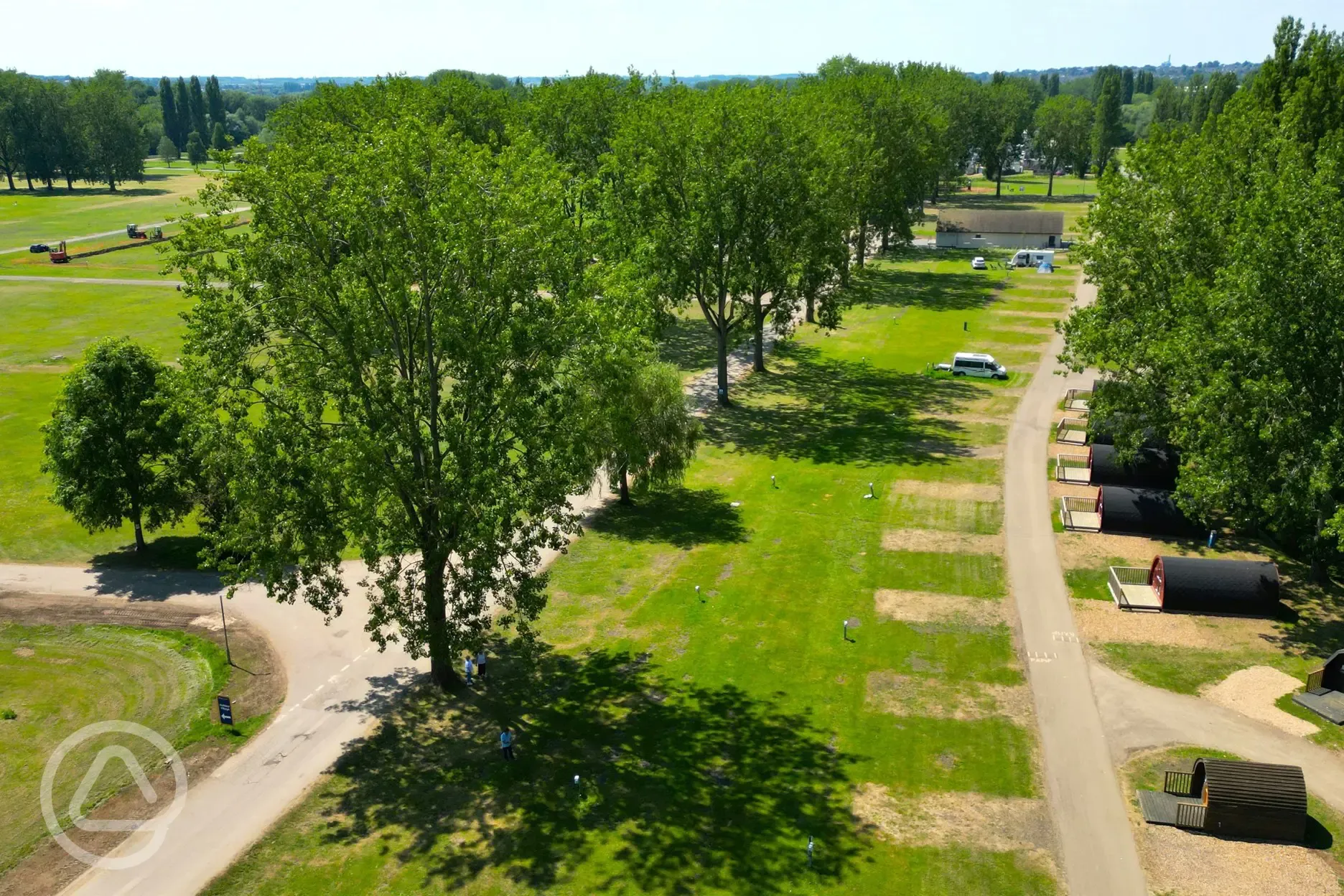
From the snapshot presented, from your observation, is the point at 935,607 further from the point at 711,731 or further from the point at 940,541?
the point at 711,731

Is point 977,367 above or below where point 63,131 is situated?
below

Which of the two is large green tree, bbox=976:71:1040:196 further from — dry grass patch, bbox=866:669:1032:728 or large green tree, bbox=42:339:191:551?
large green tree, bbox=42:339:191:551

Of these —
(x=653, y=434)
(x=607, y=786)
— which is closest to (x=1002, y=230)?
(x=653, y=434)


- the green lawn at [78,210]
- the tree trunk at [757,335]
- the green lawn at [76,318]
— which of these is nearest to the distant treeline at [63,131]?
the green lawn at [78,210]

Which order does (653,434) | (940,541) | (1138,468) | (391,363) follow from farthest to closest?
(1138,468) → (653,434) → (940,541) → (391,363)

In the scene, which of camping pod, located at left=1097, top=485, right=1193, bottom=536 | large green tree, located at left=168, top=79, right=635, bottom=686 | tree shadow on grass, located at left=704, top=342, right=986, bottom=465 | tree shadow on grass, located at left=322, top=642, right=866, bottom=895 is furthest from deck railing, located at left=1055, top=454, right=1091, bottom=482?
large green tree, located at left=168, top=79, right=635, bottom=686

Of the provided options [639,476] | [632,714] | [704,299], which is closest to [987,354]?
[704,299]

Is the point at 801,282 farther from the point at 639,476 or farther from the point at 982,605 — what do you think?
the point at 982,605
